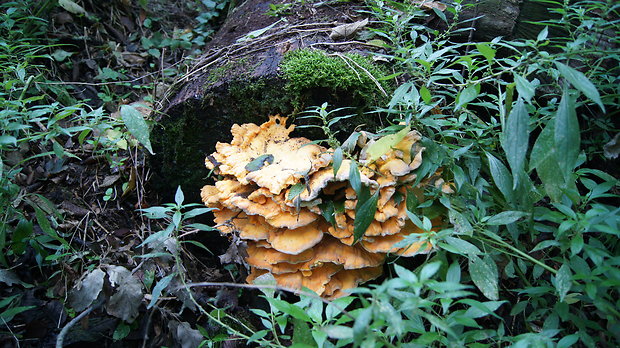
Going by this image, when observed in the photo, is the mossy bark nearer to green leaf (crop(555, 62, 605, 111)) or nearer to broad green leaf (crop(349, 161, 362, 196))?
broad green leaf (crop(349, 161, 362, 196))

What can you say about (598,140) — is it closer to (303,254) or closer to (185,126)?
(303,254)

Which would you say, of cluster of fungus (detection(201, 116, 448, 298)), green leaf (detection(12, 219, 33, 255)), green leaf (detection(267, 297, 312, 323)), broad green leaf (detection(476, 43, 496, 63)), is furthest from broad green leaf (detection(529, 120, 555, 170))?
green leaf (detection(12, 219, 33, 255))

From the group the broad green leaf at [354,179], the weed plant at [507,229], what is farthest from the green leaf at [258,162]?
the weed plant at [507,229]

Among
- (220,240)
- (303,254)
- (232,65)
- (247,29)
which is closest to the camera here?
(303,254)

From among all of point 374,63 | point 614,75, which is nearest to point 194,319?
point 374,63

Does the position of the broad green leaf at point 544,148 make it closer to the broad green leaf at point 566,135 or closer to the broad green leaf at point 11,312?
the broad green leaf at point 566,135

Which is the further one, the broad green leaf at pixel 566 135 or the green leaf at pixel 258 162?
the green leaf at pixel 258 162
